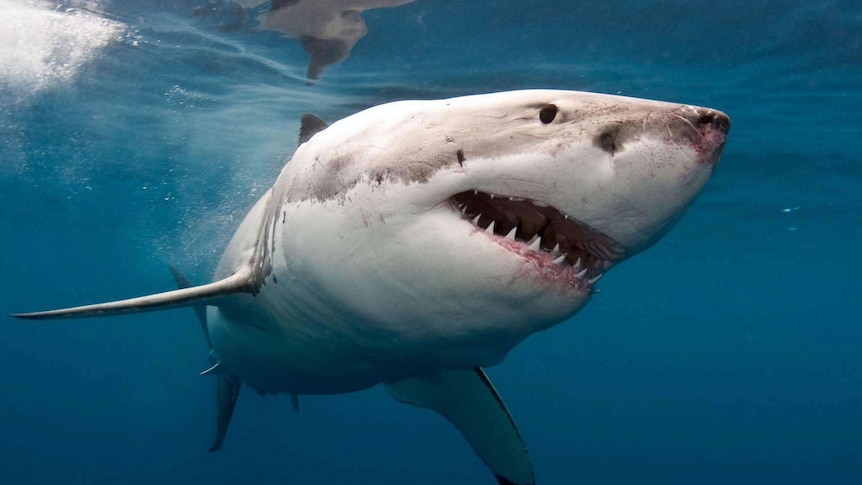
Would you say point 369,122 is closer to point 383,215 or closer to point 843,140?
point 383,215

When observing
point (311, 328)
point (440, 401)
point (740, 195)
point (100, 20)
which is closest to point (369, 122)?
point (311, 328)

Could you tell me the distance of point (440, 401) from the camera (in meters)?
5.51

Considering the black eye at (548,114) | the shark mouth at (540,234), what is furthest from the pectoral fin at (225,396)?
the black eye at (548,114)

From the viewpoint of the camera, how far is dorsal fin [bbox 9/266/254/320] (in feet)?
11.5

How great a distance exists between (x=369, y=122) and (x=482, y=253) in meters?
1.15

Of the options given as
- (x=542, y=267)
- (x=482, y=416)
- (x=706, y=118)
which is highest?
(x=706, y=118)

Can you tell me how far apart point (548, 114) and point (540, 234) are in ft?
1.63

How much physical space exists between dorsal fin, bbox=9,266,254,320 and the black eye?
246cm

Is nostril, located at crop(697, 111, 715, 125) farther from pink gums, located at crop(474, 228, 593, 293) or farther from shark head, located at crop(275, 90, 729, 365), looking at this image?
pink gums, located at crop(474, 228, 593, 293)

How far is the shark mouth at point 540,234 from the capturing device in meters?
2.46

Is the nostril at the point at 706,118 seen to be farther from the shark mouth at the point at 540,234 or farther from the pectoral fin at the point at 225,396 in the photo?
the pectoral fin at the point at 225,396

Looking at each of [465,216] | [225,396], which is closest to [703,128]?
[465,216]

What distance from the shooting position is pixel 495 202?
2.57 metres

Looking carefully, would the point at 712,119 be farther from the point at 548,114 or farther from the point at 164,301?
the point at 164,301
